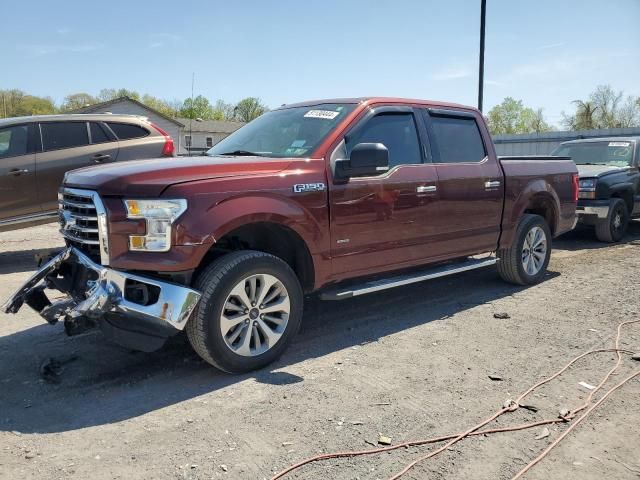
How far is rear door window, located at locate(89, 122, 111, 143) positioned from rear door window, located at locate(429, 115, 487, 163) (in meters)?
5.29

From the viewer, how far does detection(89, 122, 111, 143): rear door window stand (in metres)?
8.33

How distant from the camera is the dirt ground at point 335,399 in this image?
285cm

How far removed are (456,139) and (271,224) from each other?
2.61 m

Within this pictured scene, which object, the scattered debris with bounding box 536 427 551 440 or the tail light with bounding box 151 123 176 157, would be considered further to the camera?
the tail light with bounding box 151 123 176 157

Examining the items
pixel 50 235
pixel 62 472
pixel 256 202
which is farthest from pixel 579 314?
pixel 50 235

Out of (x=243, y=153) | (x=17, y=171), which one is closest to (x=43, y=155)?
(x=17, y=171)

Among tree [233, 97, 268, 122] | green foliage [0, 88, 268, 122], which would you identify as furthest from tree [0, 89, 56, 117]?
tree [233, 97, 268, 122]

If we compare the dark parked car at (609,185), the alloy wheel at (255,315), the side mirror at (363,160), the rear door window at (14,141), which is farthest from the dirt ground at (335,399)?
the dark parked car at (609,185)

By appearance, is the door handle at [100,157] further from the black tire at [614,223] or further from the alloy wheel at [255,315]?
the black tire at [614,223]

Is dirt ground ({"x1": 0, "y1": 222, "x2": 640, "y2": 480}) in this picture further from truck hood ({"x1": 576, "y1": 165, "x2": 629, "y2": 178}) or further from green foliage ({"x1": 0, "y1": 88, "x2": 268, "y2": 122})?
green foliage ({"x1": 0, "y1": 88, "x2": 268, "y2": 122})

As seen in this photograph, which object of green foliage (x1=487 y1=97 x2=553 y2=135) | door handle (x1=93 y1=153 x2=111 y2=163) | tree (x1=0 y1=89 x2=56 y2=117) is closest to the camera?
door handle (x1=93 y1=153 x2=111 y2=163)

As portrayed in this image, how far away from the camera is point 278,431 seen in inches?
125

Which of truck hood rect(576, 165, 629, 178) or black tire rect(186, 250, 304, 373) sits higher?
truck hood rect(576, 165, 629, 178)

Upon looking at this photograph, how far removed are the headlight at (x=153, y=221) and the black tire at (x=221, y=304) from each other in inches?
15.3
